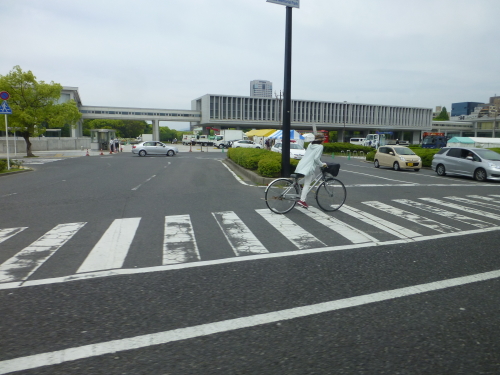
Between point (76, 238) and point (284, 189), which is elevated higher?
point (284, 189)

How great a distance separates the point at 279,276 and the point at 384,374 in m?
2.10

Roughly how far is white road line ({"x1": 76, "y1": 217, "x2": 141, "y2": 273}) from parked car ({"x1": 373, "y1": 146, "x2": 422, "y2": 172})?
19.6m

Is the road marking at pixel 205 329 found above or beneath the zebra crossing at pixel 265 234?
above

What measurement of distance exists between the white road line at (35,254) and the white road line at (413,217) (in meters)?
6.58

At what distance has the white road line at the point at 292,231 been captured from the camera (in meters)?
6.47

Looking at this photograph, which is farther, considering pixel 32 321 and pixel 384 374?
pixel 32 321

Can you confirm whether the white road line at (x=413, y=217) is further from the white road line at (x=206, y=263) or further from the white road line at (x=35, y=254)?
the white road line at (x=35, y=254)

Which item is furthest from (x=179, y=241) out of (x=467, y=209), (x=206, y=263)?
(x=467, y=209)

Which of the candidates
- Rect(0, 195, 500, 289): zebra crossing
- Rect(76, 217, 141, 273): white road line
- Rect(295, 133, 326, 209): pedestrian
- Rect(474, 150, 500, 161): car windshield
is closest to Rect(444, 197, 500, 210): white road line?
Rect(0, 195, 500, 289): zebra crossing

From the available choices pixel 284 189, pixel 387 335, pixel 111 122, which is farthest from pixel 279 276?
pixel 111 122

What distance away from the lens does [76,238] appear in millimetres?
6766

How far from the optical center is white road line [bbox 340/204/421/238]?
716cm

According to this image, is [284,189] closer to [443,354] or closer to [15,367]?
[443,354]

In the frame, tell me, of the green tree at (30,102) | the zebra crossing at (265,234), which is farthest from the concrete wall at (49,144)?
the zebra crossing at (265,234)
